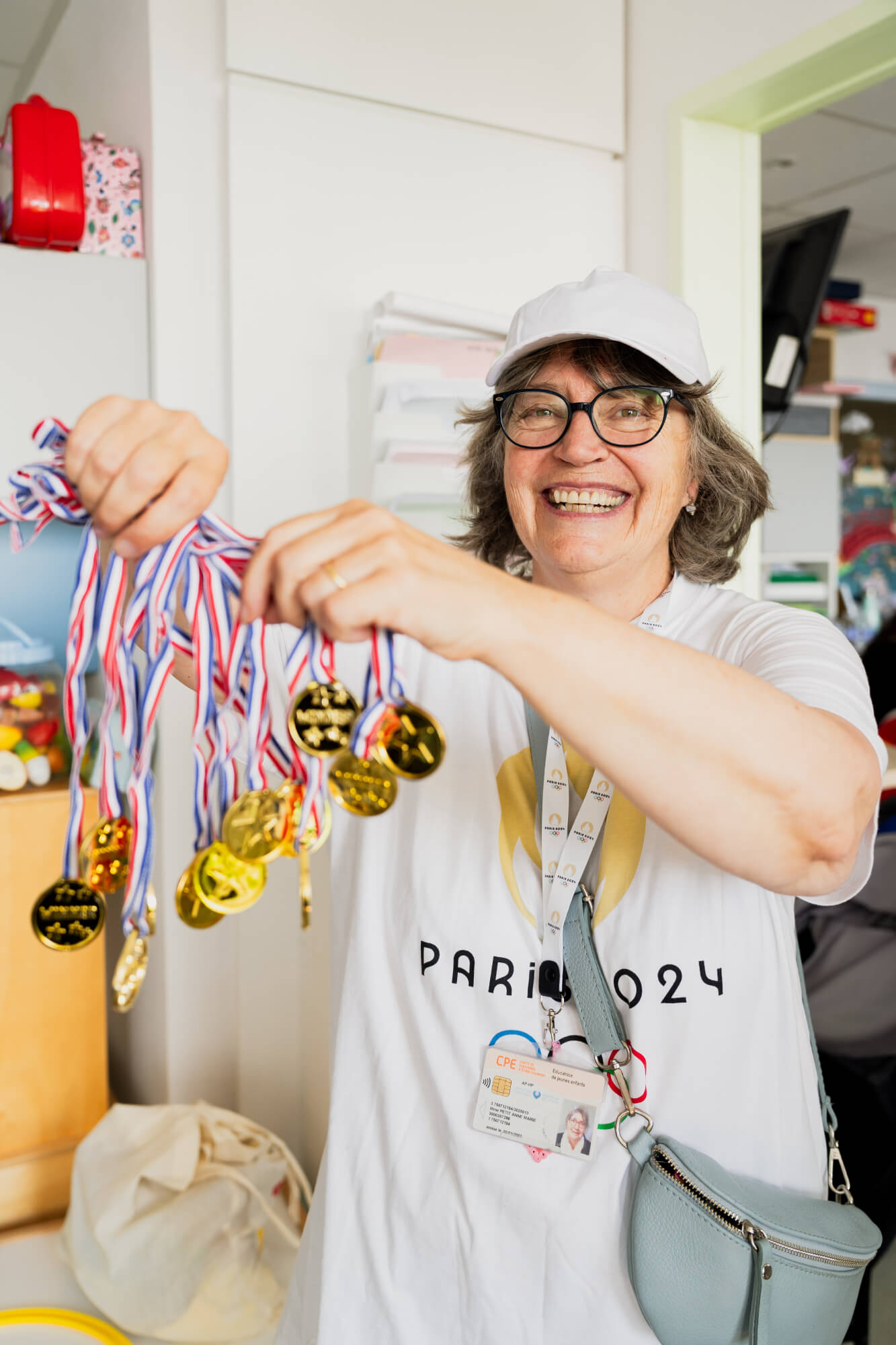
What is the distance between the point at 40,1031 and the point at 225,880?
1.68 meters

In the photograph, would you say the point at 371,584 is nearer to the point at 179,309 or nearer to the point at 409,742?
the point at 409,742

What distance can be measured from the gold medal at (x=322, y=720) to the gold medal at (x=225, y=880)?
0.10 metres

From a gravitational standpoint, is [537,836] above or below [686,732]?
below

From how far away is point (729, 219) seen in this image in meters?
2.24

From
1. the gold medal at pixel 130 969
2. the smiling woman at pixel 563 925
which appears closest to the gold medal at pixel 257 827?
the gold medal at pixel 130 969

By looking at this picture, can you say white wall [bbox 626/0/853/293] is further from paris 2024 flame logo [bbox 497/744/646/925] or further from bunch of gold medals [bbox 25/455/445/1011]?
bunch of gold medals [bbox 25/455/445/1011]

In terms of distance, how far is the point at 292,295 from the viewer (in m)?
2.04

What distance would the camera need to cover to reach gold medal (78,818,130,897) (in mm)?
688

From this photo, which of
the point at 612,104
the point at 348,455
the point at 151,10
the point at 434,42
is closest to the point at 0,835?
the point at 348,455

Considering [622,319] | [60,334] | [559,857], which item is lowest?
[559,857]

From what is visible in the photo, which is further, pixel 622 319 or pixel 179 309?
pixel 179 309

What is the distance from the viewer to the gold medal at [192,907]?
25.5 inches

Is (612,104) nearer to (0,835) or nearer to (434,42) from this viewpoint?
(434,42)

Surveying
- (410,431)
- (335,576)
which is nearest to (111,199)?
(410,431)
